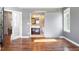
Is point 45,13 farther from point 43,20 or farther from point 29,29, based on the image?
point 29,29

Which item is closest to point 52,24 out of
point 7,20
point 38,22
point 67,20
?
point 67,20

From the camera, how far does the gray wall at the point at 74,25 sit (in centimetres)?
612

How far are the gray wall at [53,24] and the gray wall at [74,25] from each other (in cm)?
36

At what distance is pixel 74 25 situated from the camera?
647cm

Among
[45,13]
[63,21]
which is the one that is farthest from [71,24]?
[45,13]

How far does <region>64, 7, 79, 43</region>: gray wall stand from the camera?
6125 millimetres

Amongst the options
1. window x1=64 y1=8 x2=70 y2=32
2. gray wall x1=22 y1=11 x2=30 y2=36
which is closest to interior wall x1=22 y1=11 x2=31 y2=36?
gray wall x1=22 y1=11 x2=30 y2=36

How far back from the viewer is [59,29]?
598 cm

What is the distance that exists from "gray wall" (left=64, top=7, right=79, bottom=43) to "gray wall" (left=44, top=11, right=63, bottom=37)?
0.36m

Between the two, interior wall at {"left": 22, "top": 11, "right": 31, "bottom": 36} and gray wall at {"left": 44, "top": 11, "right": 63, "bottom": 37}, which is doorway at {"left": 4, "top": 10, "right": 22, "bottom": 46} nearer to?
interior wall at {"left": 22, "top": 11, "right": 31, "bottom": 36}

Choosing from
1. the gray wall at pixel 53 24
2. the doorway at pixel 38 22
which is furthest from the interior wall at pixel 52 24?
the doorway at pixel 38 22

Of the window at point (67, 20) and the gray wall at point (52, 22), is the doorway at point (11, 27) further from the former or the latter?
the window at point (67, 20)

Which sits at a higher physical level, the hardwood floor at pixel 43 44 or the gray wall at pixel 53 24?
the gray wall at pixel 53 24
